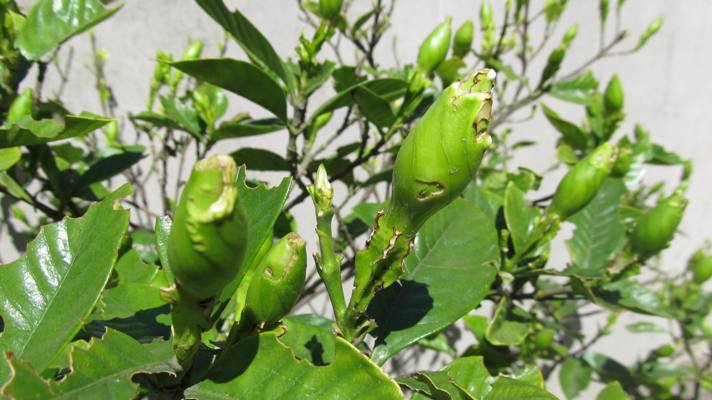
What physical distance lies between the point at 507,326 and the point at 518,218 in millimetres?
211

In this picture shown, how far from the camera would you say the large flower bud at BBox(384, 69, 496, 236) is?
0.39 meters

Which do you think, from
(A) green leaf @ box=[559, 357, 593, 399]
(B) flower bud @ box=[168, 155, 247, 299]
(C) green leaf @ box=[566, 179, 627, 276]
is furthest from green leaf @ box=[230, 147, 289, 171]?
Result: (A) green leaf @ box=[559, 357, 593, 399]

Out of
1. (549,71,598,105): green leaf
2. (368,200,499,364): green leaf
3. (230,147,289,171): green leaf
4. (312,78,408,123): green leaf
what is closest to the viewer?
(368,200,499,364): green leaf

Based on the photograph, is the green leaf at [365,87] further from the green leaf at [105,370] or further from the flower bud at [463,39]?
the green leaf at [105,370]

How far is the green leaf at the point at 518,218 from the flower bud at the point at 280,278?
1.91 feet

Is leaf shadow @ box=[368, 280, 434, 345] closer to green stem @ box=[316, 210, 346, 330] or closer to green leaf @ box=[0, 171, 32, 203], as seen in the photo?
green stem @ box=[316, 210, 346, 330]

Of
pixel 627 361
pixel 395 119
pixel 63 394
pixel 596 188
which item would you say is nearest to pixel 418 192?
pixel 63 394

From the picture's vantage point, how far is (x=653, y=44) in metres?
4.27

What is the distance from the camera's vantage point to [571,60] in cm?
351

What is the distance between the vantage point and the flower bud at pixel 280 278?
46 cm

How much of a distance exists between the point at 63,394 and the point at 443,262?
1.66 feet

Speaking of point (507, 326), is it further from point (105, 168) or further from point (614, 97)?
point (105, 168)

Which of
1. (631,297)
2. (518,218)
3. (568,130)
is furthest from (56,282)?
(568,130)

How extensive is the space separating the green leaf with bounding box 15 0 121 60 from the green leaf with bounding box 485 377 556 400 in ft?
2.57
